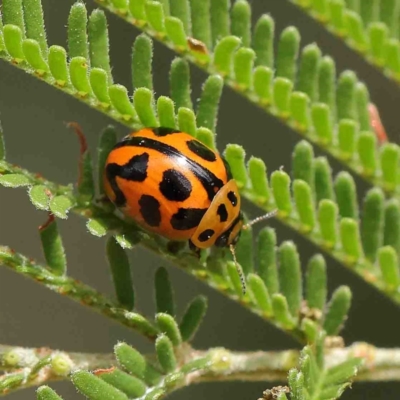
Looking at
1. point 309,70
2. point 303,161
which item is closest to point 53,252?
point 303,161

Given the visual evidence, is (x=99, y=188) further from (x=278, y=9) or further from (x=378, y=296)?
(x=378, y=296)

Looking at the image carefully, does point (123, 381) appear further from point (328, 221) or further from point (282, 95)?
point (282, 95)

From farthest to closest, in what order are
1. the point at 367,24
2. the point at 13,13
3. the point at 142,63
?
the point at 367,24, the point at 142,63, the point at 13,13

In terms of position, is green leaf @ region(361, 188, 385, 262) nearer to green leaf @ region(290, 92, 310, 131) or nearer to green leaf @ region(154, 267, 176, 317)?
green leaf @ region(290, 92, 310, 131)

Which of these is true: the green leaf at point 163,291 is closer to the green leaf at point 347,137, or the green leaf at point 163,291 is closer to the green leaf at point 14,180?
the green leaf at point 14,180

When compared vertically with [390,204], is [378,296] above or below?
below

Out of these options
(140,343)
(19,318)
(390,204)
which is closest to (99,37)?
(390,204)
